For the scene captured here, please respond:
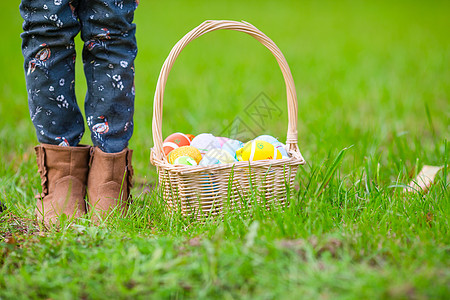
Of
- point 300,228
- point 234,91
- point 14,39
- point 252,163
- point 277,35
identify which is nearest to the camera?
point 300,228

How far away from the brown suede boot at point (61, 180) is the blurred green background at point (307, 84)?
50cm

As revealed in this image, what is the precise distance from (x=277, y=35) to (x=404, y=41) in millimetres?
1810

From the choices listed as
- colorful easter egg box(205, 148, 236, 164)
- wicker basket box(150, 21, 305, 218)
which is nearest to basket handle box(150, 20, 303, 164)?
wicker basket box(150, 21, 305, 218)

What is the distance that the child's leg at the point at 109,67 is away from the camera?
161 cm

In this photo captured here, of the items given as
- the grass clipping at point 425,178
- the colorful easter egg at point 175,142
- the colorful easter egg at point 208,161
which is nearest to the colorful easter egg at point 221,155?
the colorful easter egg at point 208,161

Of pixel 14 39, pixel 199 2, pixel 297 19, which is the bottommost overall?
pixel 14 39

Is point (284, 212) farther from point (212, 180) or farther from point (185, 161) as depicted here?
point (185, 161)

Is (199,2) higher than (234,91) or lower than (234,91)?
higher

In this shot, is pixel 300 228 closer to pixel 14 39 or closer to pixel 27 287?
pixel 27 287

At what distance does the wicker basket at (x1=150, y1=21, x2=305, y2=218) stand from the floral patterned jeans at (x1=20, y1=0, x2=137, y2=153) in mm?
191

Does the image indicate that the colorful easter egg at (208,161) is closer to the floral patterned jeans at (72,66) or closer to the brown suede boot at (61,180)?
the floral patterned jeans at (72,66)

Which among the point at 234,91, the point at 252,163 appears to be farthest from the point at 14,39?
the point at 252,163

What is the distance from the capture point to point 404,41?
5680 millimetres

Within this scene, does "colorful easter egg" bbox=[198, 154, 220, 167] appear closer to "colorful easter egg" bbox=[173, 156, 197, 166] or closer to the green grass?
"colorful easter egg" bbox=[173, 156, 197, 166]
